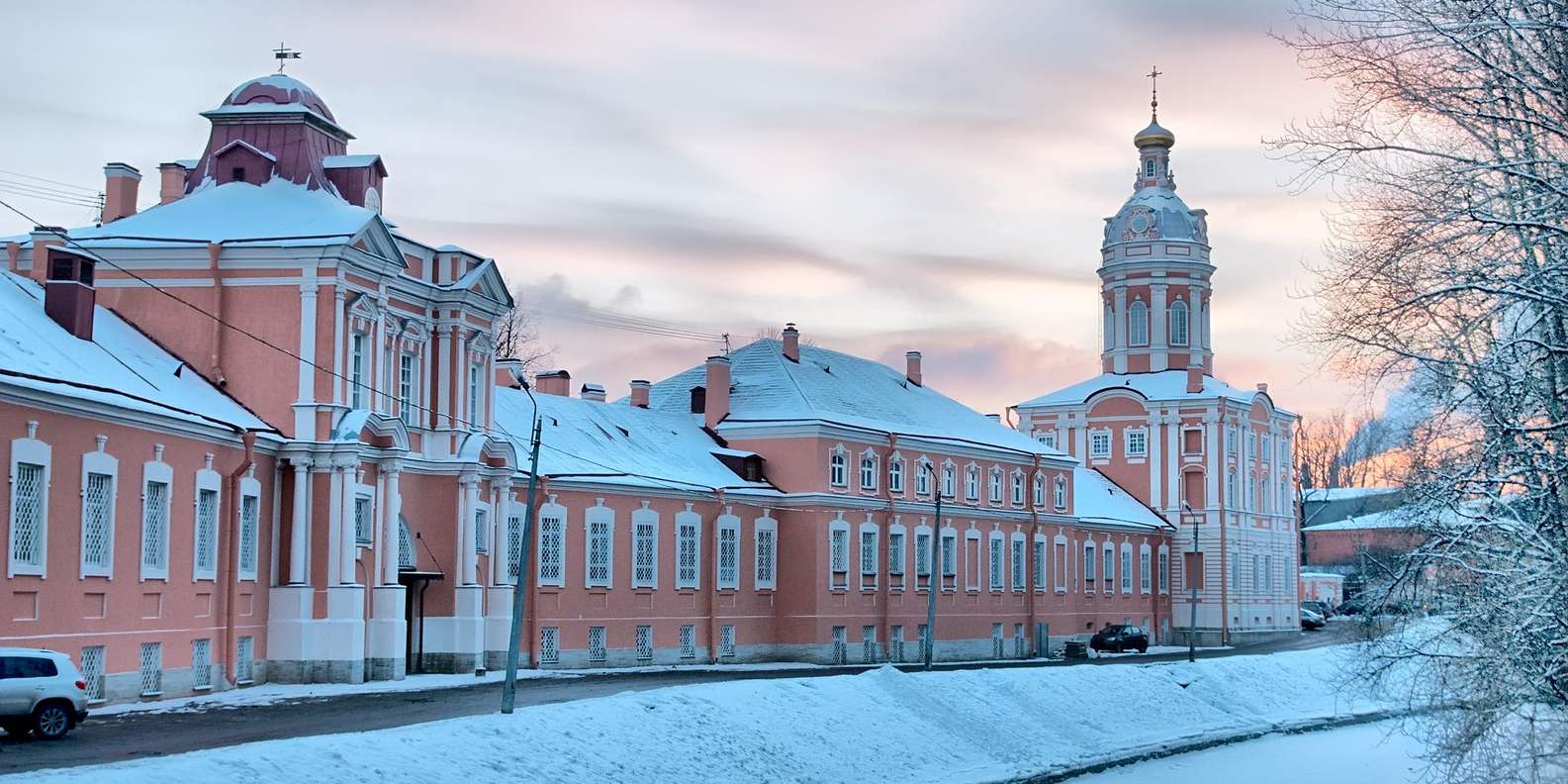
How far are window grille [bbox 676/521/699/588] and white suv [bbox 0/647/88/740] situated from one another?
95.1 feet

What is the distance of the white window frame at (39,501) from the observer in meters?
29.2

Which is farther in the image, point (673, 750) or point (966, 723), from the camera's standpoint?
point (966, 723)

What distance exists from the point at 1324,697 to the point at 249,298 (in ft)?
110

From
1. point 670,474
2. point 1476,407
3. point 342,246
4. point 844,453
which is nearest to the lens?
point 1476,407

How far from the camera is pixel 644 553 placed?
52594 mm

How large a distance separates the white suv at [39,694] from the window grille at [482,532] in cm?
1914

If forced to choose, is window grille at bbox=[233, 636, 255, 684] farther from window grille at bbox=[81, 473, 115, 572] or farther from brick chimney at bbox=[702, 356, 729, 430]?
brick chimney at bbox=[702, 356, 729, 430]

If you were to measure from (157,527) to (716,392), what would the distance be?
2934 centimetres

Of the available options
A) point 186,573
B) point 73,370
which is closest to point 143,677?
point 186,573

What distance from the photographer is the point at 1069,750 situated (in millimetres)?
40406

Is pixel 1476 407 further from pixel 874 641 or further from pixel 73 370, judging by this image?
pixel 874 641

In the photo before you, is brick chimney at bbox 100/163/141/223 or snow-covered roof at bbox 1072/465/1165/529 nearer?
brick chimney at bbox 100/163/141/223

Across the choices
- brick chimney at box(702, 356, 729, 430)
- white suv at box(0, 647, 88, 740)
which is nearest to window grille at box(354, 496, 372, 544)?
white suv at box(0, 647, 88, 740)

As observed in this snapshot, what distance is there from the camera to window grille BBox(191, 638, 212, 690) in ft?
114
